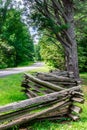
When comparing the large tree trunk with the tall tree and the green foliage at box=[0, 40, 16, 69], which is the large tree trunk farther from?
the green foliage at box=[0, 40, 16, 69]

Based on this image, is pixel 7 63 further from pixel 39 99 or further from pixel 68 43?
pixel 39 99

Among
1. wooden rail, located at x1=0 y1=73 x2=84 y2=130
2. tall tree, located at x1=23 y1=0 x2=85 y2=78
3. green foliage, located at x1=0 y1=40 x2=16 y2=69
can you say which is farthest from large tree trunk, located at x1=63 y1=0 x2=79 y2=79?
green foliage, located at x1=0 y1=40 x2=16 y2=69

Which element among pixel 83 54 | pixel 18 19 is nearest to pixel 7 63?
pixel 83 54

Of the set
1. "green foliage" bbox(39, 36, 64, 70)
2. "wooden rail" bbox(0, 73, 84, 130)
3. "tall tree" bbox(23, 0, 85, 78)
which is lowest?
"wooden rail" bbox(0, 73, 84, 130)

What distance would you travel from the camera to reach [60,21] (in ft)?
49.8

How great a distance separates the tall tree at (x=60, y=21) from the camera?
47.3 ft

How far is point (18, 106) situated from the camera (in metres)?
5.72

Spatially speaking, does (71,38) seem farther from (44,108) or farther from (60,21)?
(44,108)

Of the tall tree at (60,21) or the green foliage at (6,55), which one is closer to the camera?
the tall tree at (60,21)

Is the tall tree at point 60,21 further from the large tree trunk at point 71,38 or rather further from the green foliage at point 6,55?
the green foliage at point 6,55

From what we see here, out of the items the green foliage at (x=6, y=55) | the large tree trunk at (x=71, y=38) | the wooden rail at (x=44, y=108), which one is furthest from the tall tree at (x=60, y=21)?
the green foliage at (x=6, y=55)

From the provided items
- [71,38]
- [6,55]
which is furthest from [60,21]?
[6,55]

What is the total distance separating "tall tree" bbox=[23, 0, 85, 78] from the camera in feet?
47.3

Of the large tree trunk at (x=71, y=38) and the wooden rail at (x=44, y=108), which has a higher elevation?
the large tree trunk at (x=71, y=38)
